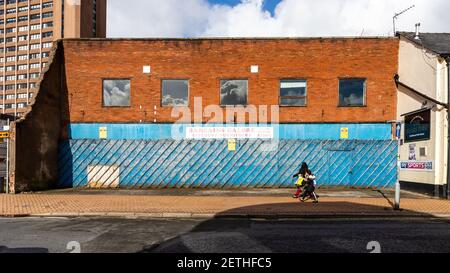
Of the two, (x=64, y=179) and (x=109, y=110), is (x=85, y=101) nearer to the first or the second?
(x=109, y=110)

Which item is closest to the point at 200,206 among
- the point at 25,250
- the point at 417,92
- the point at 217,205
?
the point at 217,205

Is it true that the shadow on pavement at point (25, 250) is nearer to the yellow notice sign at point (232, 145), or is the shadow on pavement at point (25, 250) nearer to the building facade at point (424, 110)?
the yellow notice sign at point (232, 145)

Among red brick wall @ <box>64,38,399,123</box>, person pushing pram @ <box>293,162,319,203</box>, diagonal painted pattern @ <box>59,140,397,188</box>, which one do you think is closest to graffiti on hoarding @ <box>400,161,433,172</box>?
diagonal painted pattern @ <box>59,140,397,188</box>

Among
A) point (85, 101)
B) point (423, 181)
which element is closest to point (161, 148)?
point (85, 101)

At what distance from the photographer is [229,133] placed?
1736cm

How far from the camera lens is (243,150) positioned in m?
17.1

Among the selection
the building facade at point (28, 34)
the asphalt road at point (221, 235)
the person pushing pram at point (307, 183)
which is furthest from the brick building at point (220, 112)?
the building facade at point (28, 34)

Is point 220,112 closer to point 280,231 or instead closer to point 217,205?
point 217,205

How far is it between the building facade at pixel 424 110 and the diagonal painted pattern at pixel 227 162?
1.27 metres

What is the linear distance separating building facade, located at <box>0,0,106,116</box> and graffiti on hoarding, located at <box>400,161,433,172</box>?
339ft

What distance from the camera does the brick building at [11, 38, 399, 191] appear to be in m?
17.0

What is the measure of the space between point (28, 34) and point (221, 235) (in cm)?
11941

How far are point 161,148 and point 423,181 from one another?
1171cm

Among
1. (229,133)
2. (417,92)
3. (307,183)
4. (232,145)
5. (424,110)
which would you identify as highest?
(417,92)
